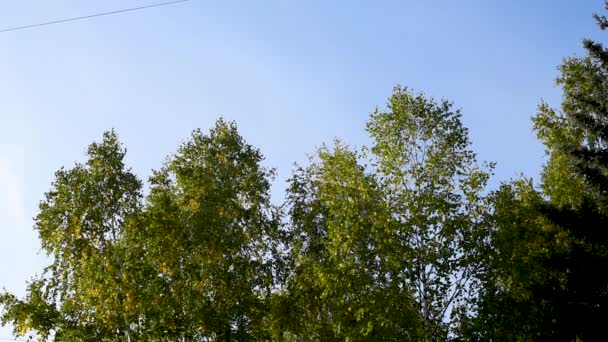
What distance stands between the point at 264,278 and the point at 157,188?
752 centimetres

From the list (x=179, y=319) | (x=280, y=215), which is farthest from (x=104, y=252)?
(x=280, y=215)

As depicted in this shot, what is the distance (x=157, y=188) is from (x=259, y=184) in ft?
18.0

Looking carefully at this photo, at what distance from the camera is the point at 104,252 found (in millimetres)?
31688

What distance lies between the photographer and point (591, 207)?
89.8 feet

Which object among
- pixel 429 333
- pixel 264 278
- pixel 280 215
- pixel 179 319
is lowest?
pixel 429 333

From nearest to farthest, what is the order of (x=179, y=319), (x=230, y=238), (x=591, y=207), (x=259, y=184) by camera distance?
(x=591, y=207) < (x=179, y=319) < (x=230, y=238) < (x=259, y=184)

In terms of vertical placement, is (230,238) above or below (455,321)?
above

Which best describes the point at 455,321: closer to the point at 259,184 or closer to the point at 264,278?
the point at 264,278

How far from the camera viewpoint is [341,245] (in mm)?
26781

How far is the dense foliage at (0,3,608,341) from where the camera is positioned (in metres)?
26.5

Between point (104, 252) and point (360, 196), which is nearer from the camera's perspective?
point (360, 196)

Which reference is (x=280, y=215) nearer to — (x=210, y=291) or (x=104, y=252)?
(x=210, y=291)

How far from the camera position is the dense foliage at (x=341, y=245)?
87.0 feet

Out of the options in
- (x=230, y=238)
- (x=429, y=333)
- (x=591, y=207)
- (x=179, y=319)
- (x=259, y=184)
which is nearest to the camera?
(x=429, y=333)
